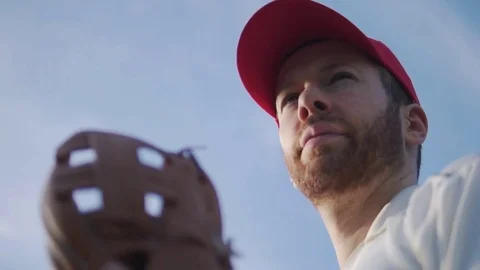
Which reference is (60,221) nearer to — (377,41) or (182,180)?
(182,180)

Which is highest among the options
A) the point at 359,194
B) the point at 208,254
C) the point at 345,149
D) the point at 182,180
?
the point at 182,180

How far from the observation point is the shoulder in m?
1.77

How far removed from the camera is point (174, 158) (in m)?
1.37

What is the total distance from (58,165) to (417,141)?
1998 mm

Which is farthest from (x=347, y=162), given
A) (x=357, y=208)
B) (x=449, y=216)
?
(x=449, y=216)

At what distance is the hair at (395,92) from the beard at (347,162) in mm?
231

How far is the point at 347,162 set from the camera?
2.67 meters

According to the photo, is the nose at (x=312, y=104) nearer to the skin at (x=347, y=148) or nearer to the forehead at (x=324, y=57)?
the skin at (x=347, y=148)

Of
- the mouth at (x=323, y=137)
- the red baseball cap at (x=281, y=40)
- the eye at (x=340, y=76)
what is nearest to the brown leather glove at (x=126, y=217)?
the mouth at (x=323, y=137)

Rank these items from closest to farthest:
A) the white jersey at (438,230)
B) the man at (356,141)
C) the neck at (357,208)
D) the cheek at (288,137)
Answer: the white jersey at (438,230), the man at (356,141), the neck at (357,208), the cheek at (288,137)

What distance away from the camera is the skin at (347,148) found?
2686 mm

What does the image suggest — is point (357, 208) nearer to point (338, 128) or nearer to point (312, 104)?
point (338, 128)

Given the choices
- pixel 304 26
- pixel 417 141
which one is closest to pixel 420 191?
pixel 417 141

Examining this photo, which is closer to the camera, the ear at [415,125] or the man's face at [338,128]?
the man's face at [338,128]
